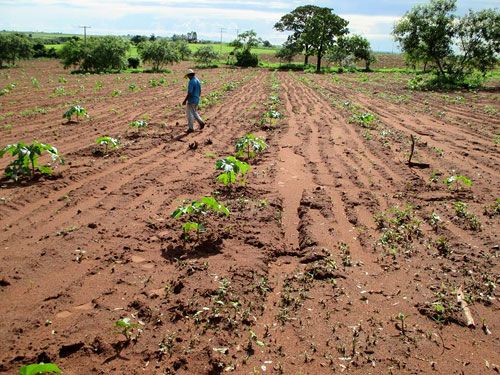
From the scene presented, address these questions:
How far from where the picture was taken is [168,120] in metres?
14.2

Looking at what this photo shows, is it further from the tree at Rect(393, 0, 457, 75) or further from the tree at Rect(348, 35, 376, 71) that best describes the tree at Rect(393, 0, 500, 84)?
the tree at Rect(348, 35, 376, 71)

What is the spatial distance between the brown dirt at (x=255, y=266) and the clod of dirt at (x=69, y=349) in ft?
0.07

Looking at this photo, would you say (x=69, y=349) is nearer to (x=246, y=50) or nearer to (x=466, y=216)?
(x=466, y=216)

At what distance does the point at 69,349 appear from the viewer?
3.74 meters

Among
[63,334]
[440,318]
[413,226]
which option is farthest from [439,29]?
[63,334]

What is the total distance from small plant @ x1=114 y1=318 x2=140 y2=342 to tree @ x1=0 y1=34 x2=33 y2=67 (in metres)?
53.9

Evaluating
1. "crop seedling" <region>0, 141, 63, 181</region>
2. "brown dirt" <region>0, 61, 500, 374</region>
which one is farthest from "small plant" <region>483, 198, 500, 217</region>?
"crop seedling" <region>0, 141, 63, 181</region>

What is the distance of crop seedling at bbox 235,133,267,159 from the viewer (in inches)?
364

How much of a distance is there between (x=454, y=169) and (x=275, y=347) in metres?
7.29

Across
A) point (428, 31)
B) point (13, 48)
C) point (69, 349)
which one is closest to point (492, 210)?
point (69, 349)

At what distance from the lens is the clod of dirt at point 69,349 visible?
145 inches

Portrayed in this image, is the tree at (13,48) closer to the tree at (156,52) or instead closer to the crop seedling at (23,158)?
the tree at (156,52)

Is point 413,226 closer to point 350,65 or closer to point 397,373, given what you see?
point 397,373

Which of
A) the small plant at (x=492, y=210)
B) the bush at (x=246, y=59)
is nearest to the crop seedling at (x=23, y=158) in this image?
the small plant at (x=492, y=210)
